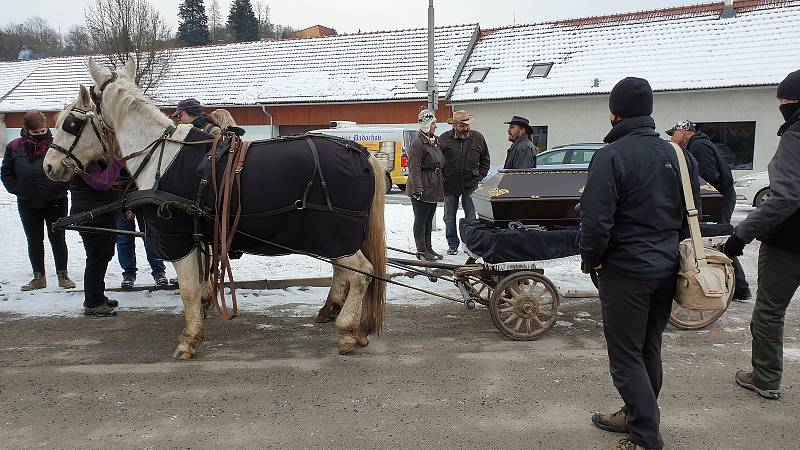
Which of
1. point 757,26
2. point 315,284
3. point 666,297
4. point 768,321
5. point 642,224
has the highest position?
point 757,26

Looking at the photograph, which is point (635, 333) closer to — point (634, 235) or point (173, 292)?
point (634, 235)

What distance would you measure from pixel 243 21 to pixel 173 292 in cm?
6303

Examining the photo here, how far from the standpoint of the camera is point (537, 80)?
823 inches

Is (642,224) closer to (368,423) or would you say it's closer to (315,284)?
(368,423)

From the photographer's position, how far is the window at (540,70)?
21109mm

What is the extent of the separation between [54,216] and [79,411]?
356 cm

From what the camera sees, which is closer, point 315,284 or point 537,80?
point 315,284

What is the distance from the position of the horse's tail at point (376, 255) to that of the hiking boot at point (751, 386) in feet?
8.40

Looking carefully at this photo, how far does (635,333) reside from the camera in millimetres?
3008

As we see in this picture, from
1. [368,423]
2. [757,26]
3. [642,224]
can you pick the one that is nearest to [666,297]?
[642,224]

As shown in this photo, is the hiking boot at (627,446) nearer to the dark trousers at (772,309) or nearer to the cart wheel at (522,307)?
the dark trousers at (772,309)

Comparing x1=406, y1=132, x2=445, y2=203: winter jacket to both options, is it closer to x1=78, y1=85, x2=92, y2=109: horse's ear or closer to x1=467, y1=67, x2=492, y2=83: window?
x1=78, y1=85, x2=92, y2=109: horse's ear

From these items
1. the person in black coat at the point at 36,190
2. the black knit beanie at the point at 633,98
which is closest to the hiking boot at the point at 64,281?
the person in black coat at the point at 36,190

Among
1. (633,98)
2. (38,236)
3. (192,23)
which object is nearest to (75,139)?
(38,236)
